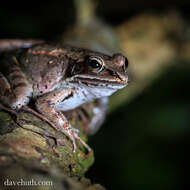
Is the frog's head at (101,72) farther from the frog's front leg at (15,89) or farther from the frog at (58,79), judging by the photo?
the frog's front leg at (15,89)

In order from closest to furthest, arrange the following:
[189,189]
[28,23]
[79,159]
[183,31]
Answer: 1. [79,159]
2. [189,189]
3. [28,23]
4. [183,31]

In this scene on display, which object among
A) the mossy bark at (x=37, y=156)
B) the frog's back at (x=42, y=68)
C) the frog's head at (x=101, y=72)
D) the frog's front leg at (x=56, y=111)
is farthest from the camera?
the frog's back at (x=42, y=68)

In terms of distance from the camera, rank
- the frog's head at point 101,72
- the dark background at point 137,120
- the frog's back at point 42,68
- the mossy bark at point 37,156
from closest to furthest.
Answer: the mossy bark at point 37,156
the frog's head at point 101,72
the frog's back at point 42,68
the dark background at point 137,120

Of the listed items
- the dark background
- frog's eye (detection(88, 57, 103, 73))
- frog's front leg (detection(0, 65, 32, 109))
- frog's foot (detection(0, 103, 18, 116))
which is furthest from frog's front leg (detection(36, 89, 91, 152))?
the dark background

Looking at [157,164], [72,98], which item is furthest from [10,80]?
[157,164]

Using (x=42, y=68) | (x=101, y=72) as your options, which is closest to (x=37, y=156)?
(x=101, y=72)

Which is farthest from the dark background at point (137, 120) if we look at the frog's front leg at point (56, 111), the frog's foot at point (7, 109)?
the frog's foot at point (7, 109)

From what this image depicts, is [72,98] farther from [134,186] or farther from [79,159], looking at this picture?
[134,186]
